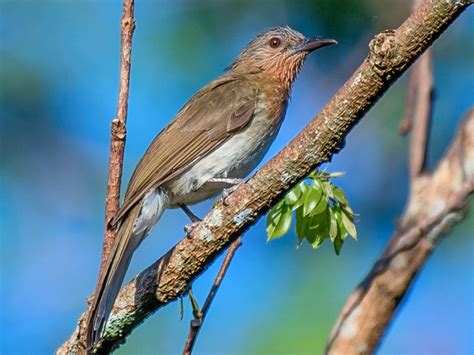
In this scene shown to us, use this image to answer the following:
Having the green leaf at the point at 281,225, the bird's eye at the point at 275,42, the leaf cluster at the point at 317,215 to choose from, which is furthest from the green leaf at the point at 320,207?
the bird's eye at the point at 275,42

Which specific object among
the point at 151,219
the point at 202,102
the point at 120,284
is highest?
the point at 202,102

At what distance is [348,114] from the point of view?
3.04 metres

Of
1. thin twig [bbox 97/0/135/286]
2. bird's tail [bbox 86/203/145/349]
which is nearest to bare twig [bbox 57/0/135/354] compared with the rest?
thin twig [bbox 97/0/135/286]

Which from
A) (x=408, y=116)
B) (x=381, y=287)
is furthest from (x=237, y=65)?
(x=381, y=287)

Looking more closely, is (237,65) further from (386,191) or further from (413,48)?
(413,48)

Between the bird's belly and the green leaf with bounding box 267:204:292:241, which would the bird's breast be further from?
the green leaf with bounding box 267:204:292:241

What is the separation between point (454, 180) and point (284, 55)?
248 centimetres

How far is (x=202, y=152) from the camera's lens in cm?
470

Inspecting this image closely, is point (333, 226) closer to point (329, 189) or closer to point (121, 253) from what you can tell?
point (329, 189)

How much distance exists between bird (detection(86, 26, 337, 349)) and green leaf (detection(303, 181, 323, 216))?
919 mm

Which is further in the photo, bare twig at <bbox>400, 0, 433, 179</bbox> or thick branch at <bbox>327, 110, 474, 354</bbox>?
bare twig at <bbox>400, 0, 433, 179</bbox>

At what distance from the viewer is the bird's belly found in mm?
4672

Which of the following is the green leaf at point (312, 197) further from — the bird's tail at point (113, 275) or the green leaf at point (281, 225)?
the bird's tail at point (113, 275)

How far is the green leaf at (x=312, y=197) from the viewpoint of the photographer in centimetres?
358
